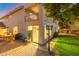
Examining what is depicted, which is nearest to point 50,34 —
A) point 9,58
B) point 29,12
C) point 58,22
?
point 58,22

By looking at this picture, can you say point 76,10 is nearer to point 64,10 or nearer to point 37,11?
point 64,10

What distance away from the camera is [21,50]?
9.41ft

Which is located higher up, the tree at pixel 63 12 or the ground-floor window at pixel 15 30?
the tree at pixel 63 12

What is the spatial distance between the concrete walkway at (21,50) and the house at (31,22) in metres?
0.08

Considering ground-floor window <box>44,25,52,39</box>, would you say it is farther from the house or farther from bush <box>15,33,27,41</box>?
bush <box>15,33,27,41</box>

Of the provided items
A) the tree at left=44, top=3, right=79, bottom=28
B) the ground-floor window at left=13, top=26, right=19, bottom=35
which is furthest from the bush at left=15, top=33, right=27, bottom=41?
the tree at left=44, top=3, right=79, bottom=28

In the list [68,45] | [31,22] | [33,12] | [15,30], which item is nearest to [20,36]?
[15,30]

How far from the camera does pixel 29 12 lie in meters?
2.88

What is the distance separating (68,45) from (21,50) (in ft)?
1.73

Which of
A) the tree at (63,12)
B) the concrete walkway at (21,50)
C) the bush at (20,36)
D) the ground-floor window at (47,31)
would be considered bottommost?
the concrete walkway at (21,50)

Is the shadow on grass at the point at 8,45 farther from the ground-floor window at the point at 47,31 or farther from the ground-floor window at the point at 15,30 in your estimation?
the ground-floor window at the point at 47,31

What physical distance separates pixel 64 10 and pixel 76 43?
39 cm

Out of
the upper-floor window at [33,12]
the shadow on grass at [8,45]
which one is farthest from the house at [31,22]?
the shadow on grass at [8,45]

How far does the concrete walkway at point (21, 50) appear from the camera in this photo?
286 centimetres
